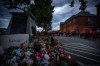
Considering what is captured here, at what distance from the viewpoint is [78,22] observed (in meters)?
70.9

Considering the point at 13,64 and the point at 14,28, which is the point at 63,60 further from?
the point at 14,28

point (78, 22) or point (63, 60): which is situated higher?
point (78, 22)

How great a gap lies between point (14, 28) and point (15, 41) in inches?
442

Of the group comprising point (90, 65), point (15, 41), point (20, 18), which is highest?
point (20, 18)

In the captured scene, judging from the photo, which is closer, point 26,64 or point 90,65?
point 26,64

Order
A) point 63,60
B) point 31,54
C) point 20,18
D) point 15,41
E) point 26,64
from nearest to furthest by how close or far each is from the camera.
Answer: point 26,64
point 31,54
point 63,60
point 15,41
point 20,18

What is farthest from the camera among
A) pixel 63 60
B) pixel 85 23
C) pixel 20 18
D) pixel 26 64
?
pixel 85 23

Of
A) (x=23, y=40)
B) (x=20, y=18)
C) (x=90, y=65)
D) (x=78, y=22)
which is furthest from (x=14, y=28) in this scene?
(x=78, y=22)

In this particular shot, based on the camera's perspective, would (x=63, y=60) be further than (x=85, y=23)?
No

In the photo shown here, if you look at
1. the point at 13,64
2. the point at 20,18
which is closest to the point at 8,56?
the point at 13,64

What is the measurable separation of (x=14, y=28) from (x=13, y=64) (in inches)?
564

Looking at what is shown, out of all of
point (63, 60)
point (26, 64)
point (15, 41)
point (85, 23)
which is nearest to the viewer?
point (26, 64)

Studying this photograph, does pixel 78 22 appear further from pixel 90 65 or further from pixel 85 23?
pixel 90 65

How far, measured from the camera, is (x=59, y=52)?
6695 mm
